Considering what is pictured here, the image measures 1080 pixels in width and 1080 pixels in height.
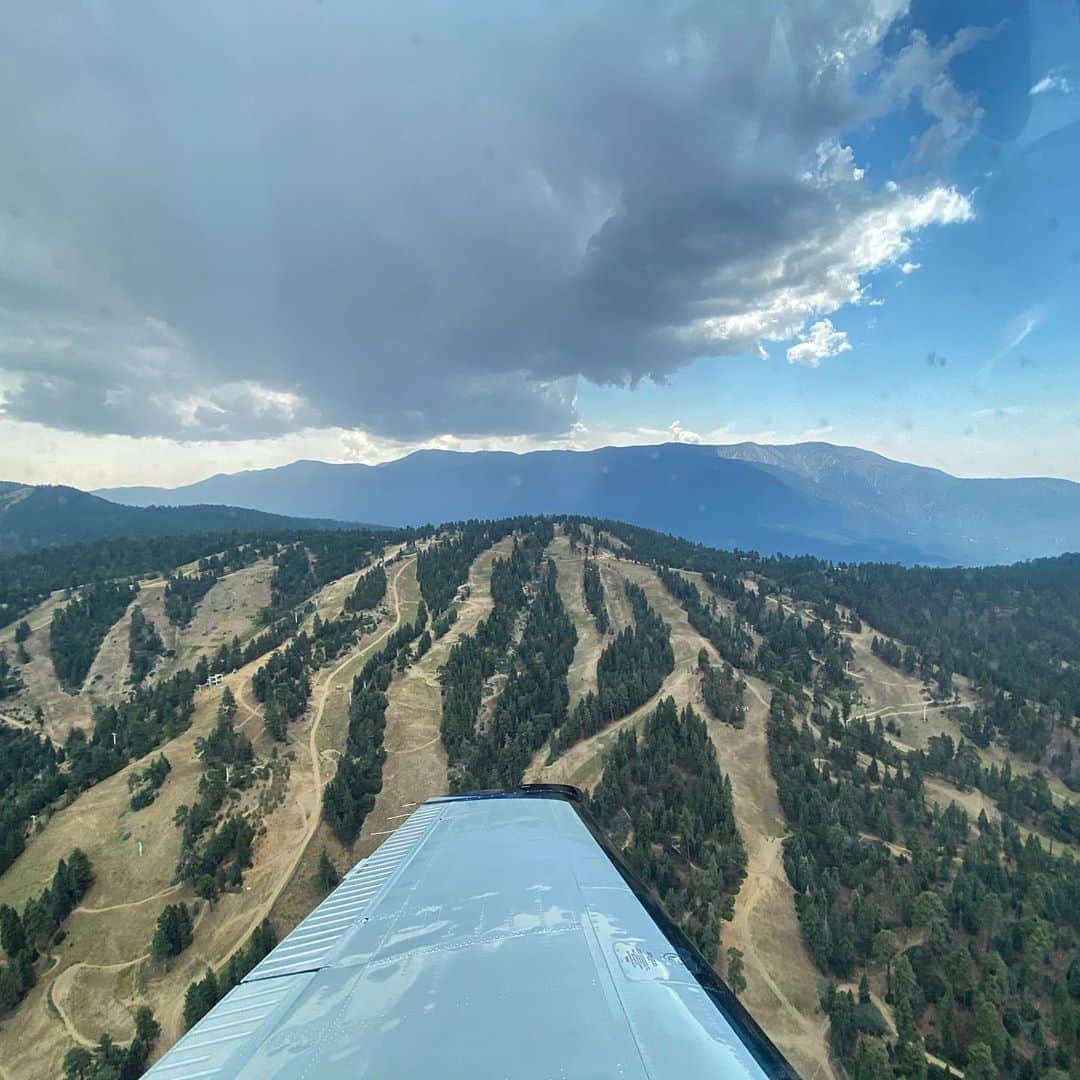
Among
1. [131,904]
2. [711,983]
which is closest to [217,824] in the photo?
[131,904]

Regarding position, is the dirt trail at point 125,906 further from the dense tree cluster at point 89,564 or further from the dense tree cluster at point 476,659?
the dense tree cluster at point 89,564

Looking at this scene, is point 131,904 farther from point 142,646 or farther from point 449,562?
point 449,562

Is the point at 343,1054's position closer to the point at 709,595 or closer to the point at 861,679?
the point at 861,679

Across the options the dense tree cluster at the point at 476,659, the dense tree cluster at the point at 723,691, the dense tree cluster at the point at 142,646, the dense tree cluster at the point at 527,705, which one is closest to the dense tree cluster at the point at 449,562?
the dense tree cluster at the point at 476,659

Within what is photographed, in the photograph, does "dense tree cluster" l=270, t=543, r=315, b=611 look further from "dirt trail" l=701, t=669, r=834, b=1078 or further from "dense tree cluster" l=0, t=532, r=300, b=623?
"dirt trail" l=701, t=669, r=834, b=1078

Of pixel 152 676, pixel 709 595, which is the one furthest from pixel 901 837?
pixel 152 676

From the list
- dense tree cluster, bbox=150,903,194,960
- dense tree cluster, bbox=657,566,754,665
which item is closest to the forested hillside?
dense tree cluster, bbox=150,903,194,960
